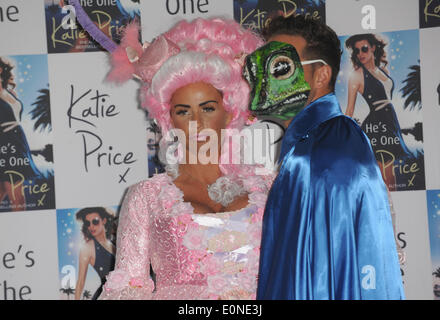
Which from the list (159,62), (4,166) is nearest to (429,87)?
(159,62)

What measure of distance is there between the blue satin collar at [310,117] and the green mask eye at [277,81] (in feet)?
0.20

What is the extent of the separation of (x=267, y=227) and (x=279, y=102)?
0.40 meters

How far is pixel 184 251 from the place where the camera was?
72.2 inches

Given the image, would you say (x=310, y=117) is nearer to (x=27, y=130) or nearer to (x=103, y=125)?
(x=103, y=125)

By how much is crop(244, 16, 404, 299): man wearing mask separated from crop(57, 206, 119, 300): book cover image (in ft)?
4.49

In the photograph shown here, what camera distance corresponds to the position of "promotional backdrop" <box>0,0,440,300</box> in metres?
2.56

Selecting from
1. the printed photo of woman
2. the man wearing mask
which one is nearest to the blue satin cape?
the man wearing mask

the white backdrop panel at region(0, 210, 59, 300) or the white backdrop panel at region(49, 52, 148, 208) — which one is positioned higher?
the white backdrop panel at region(49, 52, 148, 208)

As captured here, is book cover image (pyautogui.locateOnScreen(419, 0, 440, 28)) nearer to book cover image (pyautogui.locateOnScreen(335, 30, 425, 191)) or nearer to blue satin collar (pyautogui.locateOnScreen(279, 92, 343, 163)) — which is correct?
book cover image (pyautogui.locateOnScreen(335, 30, 425, 191))

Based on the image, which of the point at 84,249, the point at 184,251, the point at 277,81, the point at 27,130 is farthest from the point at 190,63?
the point at 84,249

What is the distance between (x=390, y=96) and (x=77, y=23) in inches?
68.9

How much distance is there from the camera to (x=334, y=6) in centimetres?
261

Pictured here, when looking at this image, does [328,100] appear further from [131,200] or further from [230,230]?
[131,200]
